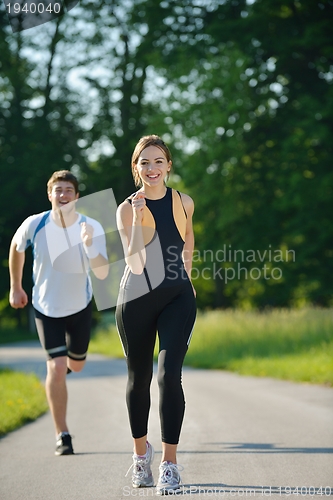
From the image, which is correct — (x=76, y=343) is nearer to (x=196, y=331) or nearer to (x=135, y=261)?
(x=135, y=261)

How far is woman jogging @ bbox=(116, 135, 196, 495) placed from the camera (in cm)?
498

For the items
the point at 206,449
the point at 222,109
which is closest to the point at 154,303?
the point at 206,449

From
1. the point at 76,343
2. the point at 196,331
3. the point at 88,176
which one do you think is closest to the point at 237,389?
the point at 76,343

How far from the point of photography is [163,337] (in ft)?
16.6

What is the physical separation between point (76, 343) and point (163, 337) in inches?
89.9

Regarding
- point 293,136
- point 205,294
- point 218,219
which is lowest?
point 205,294

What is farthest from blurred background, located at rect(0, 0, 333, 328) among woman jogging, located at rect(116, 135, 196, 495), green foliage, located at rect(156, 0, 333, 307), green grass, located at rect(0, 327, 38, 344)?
woman jogging, located at rect(116, 135, 196, 495)

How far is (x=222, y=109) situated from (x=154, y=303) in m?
26.5

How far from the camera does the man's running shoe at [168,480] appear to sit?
484cm

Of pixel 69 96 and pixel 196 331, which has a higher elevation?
pixel 69 96

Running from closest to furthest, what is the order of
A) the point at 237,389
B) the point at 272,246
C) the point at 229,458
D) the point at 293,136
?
the point at 229,458, the point at 237,389, the point at 293,136, the point at 272,246

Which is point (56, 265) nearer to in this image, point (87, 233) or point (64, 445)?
point (87, 233)

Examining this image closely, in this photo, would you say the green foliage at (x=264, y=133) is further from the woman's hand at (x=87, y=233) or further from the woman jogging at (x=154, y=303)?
the woman jogging at (x=154, y=303)

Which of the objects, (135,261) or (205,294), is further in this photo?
(205,294)
